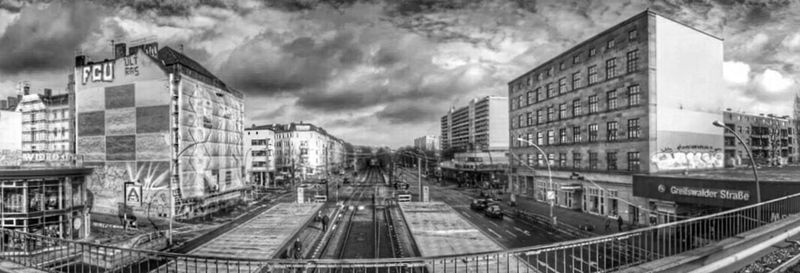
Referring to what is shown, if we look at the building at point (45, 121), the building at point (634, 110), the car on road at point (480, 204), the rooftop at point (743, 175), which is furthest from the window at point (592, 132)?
the building at point (45, 121)

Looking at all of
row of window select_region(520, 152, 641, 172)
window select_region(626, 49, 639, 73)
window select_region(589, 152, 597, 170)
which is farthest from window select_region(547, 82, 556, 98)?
window select_region(626, 49, 639, 73)

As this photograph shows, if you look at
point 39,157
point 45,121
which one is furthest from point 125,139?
point 45,121

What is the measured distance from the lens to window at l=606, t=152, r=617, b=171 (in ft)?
128

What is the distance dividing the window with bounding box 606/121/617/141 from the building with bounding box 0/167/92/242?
144 feet

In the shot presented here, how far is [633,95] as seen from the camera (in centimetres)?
3659

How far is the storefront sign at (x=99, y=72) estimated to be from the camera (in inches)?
1721

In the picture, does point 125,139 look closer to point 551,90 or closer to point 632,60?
point 551,90

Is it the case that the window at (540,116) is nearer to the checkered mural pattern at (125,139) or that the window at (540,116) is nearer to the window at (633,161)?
the window at (633,161)

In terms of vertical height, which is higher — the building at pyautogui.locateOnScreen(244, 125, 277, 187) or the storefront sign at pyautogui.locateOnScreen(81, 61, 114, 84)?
the storefront sign at pyautogui.locateOnScreen(81, 61, 114, 84)

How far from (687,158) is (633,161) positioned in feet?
15.6

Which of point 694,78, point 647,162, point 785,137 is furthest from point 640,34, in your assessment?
point 785,137

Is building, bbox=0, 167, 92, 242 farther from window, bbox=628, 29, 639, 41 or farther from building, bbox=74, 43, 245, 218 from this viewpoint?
window, bbox=628, 29, 639, 41

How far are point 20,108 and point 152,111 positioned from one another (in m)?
63.2

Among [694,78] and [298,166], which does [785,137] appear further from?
[298,166]
